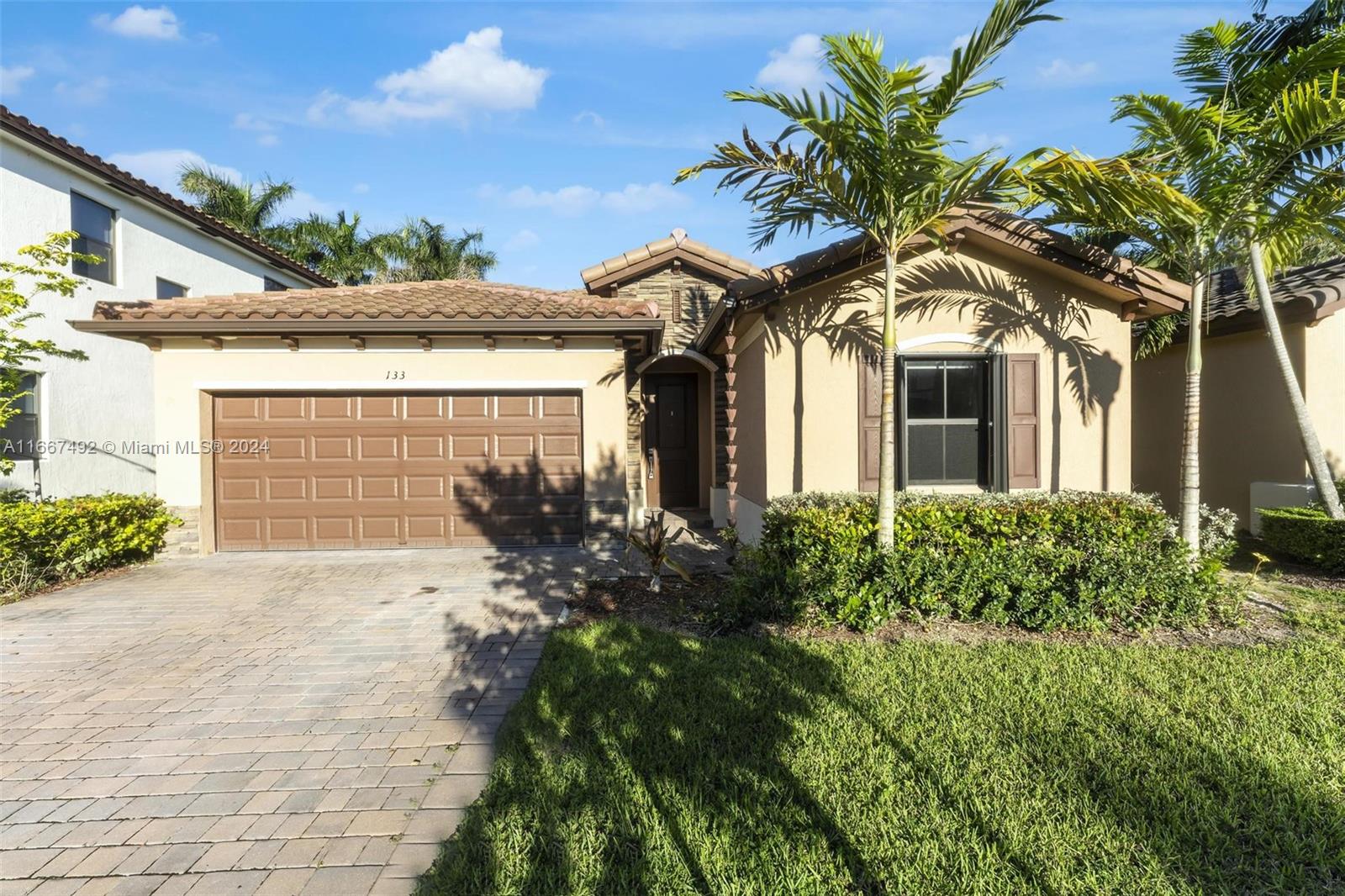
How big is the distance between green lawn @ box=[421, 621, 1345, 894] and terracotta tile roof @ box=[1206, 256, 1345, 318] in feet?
21.5

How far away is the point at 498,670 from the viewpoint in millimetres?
4773

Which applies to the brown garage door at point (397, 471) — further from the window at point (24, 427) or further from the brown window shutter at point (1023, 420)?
the brown window shutter at point (1023, 420)

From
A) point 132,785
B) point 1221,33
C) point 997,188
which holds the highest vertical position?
point 1221,33

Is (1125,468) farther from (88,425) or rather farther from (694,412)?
(88,425)

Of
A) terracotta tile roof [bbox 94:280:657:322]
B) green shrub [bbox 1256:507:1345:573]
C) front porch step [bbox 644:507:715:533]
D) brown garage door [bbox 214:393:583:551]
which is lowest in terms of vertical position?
front porch step [bbox 644:507:715:533]

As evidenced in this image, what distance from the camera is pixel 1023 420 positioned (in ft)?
25.1

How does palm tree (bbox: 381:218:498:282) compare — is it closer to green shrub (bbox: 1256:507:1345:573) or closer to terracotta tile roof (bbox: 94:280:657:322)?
terracotta tile roof (bbox: 94:280:657:322)

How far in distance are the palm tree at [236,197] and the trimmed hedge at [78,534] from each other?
1736 centimetres

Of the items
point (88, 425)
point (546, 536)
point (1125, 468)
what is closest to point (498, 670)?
point (546, 536)

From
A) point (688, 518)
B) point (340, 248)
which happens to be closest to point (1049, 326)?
point (688, 518)

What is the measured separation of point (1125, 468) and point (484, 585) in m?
7.97

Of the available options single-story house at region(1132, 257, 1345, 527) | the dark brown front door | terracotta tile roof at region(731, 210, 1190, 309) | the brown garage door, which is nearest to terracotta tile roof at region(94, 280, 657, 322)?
the brown garage door

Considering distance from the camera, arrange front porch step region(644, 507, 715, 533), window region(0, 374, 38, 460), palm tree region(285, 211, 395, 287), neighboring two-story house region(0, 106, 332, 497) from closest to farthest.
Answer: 1. window region(0, 374, 38, 460)
2. neighboring two-story house region(0, 106, 332, 497)
3. front porch step region(644, 507, 715, 533)
4. palm tree region(285, 211, 395, 287)

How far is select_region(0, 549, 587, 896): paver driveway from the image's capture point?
9.10 ft
